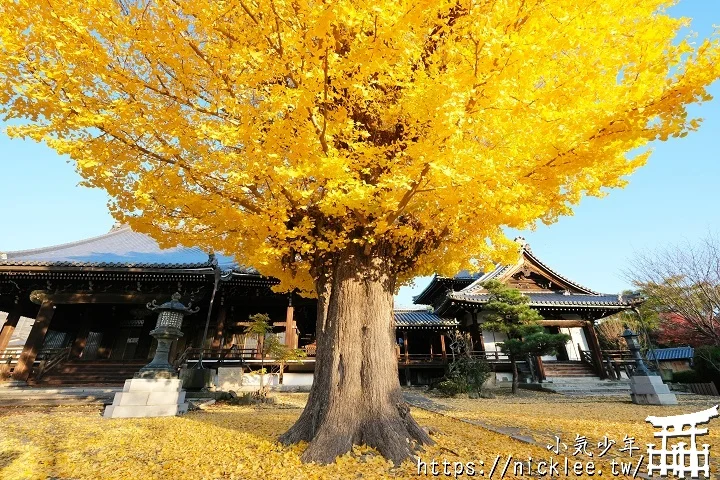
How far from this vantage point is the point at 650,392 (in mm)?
9555

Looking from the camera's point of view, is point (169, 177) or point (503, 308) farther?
point (503, 308)

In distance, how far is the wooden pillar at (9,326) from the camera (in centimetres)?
1246

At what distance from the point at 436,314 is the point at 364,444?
53.7ft

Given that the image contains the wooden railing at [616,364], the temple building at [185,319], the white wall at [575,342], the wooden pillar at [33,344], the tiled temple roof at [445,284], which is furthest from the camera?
the tiled temple roof at [445,284]

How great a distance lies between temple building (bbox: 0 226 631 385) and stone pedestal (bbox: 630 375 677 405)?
5.35 m

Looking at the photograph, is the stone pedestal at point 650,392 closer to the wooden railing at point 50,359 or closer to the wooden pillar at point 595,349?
the wooden pillar at point 595,349

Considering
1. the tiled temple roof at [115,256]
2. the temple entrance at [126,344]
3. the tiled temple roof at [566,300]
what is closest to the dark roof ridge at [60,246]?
the tiled temple roof at [115,256]

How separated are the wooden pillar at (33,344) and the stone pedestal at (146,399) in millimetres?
7753

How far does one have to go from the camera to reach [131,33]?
3.78 metres

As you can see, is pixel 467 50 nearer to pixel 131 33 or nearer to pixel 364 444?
pixel 131 33

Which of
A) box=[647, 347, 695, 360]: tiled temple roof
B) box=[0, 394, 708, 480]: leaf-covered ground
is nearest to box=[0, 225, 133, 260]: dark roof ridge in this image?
box=[0, 394, 708, 480]: leaf-covered ground

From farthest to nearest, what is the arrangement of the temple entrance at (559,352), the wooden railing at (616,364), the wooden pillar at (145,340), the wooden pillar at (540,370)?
1. the temple entrance at (559,352)
2. the wooden railing at (616,364)
3. the wooden pillar at (540,370)
4. the wooden pillar at (145,340)

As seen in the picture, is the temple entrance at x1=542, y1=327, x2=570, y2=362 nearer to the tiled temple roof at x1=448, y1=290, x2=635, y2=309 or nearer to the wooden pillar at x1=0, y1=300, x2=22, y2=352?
the tiled temple roof at x1=448, y1=290, x2=635, y2=309

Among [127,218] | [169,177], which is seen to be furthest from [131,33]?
[127,218]
